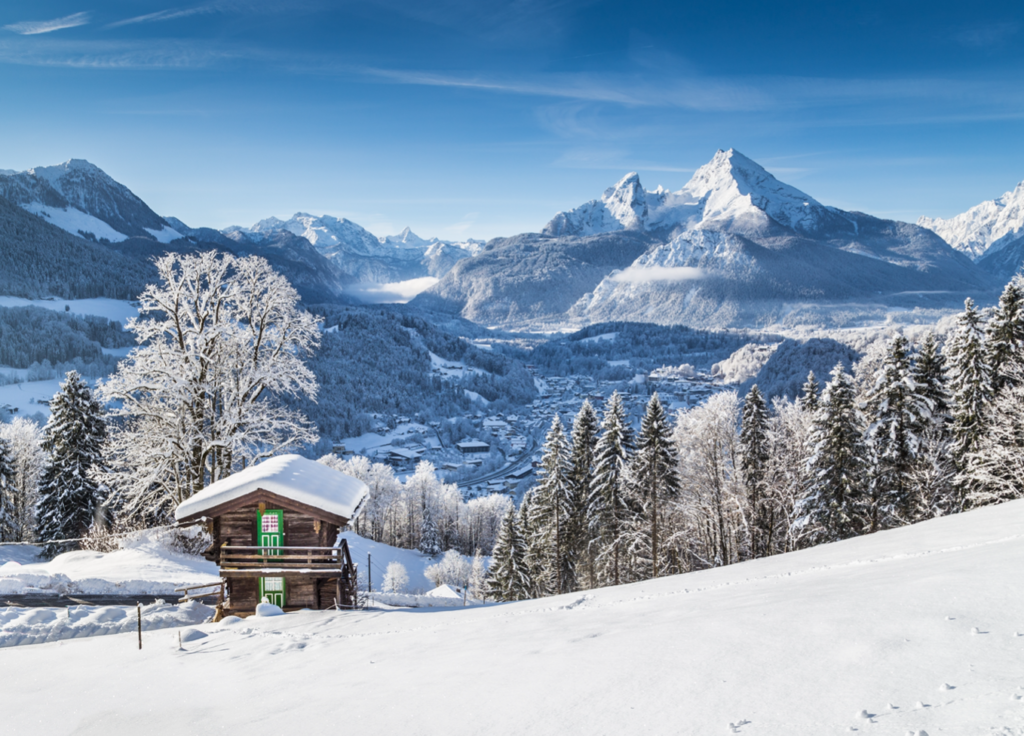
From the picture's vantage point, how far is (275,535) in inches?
672

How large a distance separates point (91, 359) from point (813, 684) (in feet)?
579

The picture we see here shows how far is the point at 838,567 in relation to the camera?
530 inches

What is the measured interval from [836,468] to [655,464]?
8.77 m

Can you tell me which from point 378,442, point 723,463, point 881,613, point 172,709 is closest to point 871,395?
point 723,463

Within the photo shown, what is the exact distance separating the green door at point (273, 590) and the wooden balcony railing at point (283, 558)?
0.46 meters

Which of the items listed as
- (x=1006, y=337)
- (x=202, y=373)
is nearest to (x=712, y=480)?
(x=1006, y=337)

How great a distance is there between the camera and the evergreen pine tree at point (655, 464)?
30141 mm

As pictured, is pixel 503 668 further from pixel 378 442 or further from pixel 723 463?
pixel 378 442

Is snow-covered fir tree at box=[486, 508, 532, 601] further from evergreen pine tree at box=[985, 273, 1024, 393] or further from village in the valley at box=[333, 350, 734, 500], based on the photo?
village in the valley at box=[333, 350, 734, 500]

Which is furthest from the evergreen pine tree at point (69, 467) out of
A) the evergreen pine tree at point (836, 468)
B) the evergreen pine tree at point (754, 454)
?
the evergreen pine tree at point (836, 468)

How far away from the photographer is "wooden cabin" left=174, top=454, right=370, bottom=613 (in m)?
16.7

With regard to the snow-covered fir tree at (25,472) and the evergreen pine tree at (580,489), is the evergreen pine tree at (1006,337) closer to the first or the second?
the evergreen pine tree at (580,489)

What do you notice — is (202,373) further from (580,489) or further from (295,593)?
(580,489)

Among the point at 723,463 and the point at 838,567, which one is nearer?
the point at 838,567
